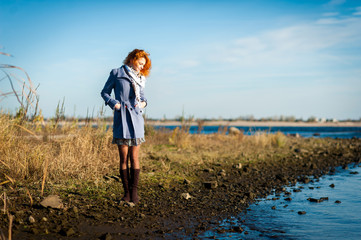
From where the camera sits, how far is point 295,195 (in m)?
6.27

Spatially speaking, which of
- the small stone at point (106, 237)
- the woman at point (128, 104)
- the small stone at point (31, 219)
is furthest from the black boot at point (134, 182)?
the small stone at point (31, 219)

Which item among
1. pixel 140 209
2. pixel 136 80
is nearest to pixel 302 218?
pixel 140 209

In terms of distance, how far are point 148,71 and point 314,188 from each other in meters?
4.47

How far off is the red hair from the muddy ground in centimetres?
204

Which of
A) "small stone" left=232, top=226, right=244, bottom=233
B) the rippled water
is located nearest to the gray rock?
the rippled water

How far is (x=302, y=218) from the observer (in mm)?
4836

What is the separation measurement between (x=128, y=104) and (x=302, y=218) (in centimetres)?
309

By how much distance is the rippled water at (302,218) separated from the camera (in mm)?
4125

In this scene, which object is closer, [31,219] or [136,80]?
[31,219]

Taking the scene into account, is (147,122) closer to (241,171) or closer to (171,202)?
(241,171)

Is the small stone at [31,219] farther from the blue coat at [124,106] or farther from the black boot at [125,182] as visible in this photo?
the blue coat at [124,106]

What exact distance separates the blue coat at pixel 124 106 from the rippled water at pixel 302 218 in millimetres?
1768

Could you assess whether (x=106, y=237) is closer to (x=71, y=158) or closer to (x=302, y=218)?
(x=302, y=218)

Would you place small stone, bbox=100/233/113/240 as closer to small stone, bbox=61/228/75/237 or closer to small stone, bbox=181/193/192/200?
small stone, bbox=61/228/75/237
